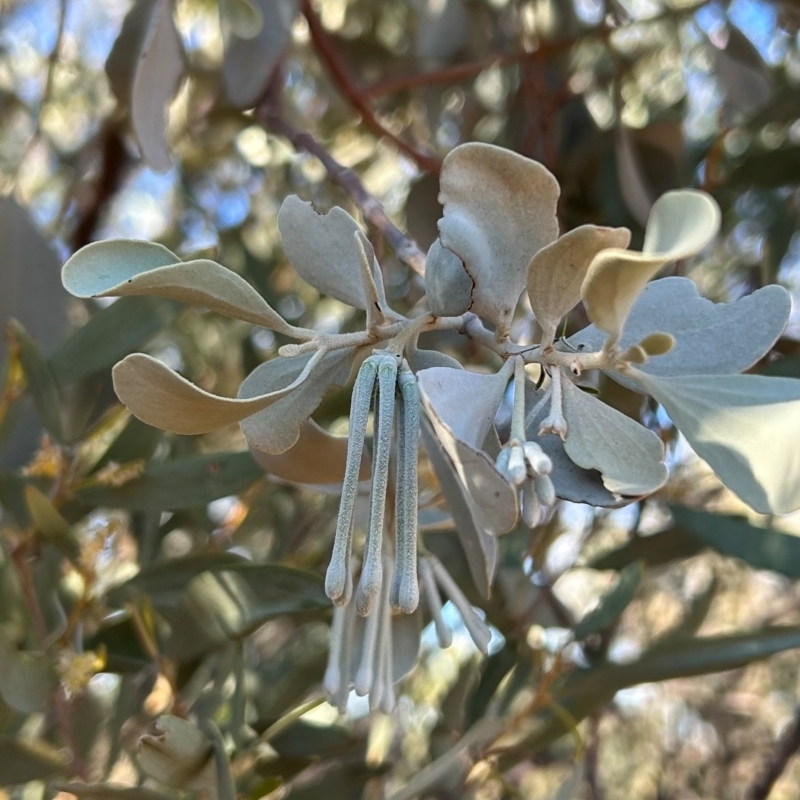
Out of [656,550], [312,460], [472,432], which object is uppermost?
[472,432]

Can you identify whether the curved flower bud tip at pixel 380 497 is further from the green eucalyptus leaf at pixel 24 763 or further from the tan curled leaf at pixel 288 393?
the green eucalyptus leaf at pixel 24 763

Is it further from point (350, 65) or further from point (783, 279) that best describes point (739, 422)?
point (350, 65)

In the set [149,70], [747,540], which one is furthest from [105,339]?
[747,540]

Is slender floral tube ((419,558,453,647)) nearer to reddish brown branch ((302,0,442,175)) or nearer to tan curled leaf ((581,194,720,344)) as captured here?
tan curled leaf ((581,194,720,344))

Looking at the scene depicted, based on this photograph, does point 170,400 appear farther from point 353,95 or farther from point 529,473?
point 353,95

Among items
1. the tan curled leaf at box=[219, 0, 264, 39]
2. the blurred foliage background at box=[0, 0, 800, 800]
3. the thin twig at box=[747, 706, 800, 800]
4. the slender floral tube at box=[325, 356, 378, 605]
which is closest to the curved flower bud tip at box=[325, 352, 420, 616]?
the slender floral tube at box=[325, 356, 378, 605]

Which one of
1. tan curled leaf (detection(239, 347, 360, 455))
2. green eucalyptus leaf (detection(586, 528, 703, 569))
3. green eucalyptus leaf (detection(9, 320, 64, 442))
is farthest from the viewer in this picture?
green eucalyptus leaf (detection(586, 528, 703, 569))

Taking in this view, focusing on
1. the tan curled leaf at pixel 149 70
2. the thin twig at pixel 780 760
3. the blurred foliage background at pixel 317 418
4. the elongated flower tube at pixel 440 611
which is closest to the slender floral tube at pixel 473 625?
the elongated flower tube at pixel 440 611
